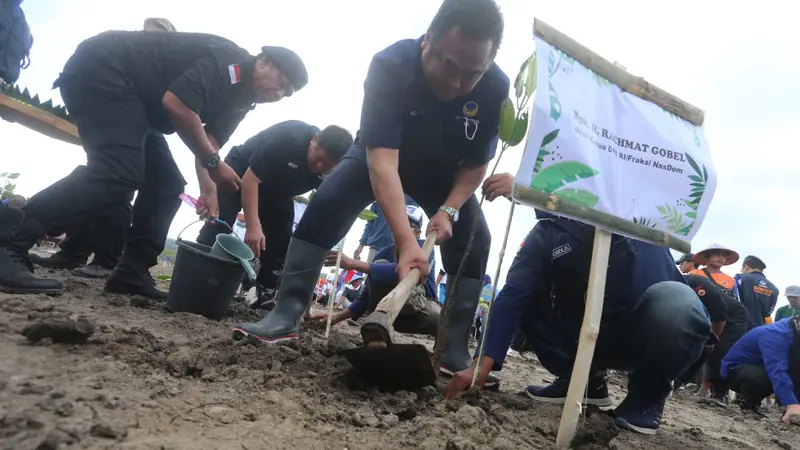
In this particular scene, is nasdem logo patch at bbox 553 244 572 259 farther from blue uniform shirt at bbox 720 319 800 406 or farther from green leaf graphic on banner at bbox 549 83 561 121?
blue uniform shirt at bbox 720 319 800 406

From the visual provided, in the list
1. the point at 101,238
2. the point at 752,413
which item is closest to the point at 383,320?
the point at 101,238

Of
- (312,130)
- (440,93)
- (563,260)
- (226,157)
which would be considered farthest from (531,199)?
(226,157)

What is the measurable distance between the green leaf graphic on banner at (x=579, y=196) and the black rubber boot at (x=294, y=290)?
1.18 metres

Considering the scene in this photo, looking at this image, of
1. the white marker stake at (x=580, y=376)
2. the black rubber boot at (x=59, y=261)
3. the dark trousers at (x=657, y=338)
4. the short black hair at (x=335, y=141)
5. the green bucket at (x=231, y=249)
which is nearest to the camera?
the white marker stake at (x=580, y=376)

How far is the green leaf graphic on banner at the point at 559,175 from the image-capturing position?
4.88ft

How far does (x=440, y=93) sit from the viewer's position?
205cm

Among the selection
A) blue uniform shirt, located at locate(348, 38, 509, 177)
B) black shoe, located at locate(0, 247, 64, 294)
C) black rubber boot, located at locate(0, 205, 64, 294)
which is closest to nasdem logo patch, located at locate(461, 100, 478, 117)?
blue uniform shirt, located at locate(348, 38, 509, 177)

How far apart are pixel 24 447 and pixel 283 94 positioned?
2.30m

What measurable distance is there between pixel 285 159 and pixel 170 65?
1065 mm

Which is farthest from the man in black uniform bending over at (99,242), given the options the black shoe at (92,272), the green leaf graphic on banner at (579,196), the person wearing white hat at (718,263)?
the person wearing white hat at (718,263)

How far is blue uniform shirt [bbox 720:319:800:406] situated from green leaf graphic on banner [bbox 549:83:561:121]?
158 inches

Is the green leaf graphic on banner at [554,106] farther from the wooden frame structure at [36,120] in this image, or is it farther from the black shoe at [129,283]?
the wooden frame structure at [36,120]

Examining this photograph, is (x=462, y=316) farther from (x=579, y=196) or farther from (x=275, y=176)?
(x=275, y=176)

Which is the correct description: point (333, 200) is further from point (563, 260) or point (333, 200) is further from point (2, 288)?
point (2, 288)
